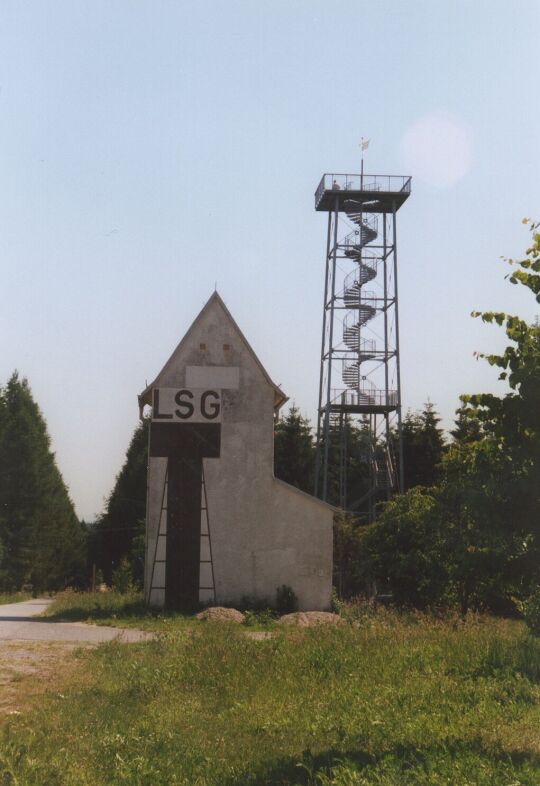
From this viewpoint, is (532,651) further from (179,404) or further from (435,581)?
(179,404)

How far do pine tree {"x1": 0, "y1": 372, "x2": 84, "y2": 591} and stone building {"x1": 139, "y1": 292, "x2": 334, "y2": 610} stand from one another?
111ft

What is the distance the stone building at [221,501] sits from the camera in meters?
24.6

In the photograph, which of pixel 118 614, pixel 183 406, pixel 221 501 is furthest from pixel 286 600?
pixel 183 406

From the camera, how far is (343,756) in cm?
733

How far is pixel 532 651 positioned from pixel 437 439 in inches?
1326

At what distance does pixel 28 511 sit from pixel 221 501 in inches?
1449

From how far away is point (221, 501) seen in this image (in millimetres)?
25094

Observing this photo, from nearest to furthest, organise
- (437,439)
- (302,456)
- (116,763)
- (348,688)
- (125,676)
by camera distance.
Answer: (116,763)
(348,688)
(125,676)
(437,439)
(302,456)

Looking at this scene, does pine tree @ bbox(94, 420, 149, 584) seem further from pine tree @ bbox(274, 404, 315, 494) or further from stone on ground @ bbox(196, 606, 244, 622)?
stone on ground @ bbox(196, 606, 244, 622)

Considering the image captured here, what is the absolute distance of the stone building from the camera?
968 inches

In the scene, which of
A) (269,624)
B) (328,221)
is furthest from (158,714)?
(328,221)

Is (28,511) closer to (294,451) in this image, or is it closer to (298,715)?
(294,451)

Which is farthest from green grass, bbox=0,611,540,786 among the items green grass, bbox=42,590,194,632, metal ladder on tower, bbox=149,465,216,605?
metal ladder on tower, bbox=149,465,216,605

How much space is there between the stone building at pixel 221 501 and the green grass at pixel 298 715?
1045 centimetres
